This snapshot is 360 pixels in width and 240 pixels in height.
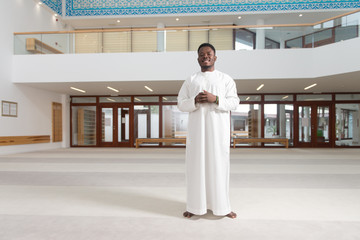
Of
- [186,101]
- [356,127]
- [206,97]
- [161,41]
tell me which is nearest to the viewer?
[206,97]

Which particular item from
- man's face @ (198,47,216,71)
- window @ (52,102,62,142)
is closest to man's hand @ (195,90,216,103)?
man's face @ (198,47,216,71)

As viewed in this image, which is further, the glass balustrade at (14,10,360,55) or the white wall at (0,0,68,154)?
the white wall at (0,0,68,154)

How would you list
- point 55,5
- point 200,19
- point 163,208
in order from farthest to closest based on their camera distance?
point 200,19, point 55,5, point 163,208

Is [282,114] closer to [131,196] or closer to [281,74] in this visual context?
[281,74]

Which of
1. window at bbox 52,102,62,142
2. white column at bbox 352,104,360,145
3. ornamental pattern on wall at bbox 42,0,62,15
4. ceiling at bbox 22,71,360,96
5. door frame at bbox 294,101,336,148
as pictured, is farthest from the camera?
door frame at bbox 294,101,336,148

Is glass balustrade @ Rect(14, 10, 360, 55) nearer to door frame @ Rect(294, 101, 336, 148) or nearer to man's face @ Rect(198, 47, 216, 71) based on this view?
door frame @ Rect(294, 101, 336, 148)

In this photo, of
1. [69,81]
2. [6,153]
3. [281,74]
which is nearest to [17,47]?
[69,81]

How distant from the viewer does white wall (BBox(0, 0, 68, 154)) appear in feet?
31.4

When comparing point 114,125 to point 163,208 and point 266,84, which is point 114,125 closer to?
point 266,84

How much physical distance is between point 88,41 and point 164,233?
9373 millimetres

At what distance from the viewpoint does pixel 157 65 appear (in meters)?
9.85

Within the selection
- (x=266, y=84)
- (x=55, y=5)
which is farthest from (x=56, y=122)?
(x=266, y=84)

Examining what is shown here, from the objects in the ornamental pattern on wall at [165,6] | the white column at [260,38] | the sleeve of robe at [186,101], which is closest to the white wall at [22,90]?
the ornamental pattern on wall at [165,6]

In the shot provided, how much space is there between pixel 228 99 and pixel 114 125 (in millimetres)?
11975
